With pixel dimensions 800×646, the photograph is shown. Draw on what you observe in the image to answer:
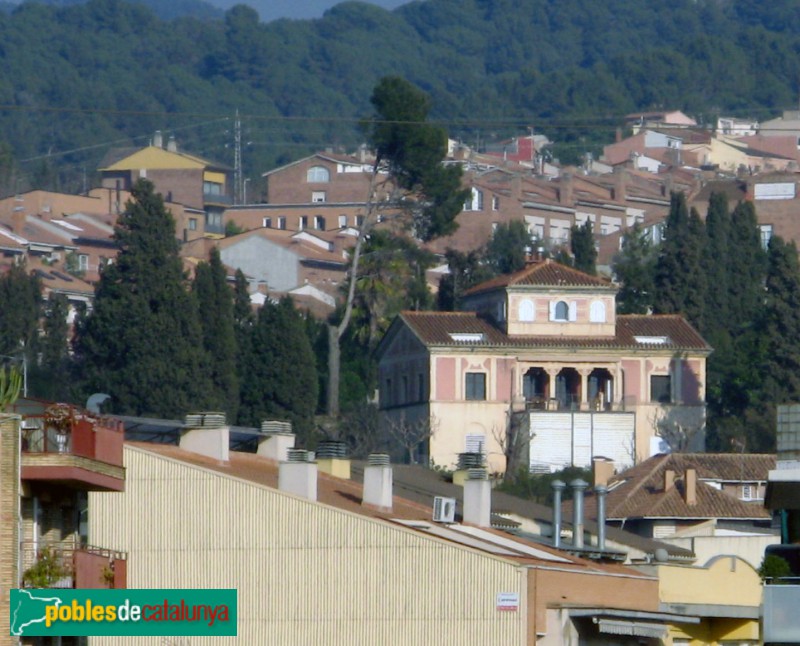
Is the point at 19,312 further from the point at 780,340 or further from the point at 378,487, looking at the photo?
the point at 378,487

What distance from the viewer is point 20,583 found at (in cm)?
3045

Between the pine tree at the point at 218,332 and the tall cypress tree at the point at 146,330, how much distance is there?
1148mm

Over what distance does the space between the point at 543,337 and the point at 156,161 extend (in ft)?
269

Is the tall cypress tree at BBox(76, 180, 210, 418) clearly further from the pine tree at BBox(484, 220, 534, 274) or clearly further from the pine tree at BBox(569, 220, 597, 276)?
the pine tree at BBox(484, 220, 534, 274)

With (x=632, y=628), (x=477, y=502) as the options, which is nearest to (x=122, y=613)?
(x=632, y=628)

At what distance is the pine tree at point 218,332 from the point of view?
10538 centimetres

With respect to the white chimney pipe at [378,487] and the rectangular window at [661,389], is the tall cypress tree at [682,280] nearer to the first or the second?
the rectangular window at [661,389]

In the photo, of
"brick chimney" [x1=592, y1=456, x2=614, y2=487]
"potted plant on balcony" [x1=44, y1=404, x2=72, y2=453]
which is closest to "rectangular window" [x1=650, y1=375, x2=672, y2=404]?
"brick chimney" [x1=592, y1=456, x2=614, y2=487]

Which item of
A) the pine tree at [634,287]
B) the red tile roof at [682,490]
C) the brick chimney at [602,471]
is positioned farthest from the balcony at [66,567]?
the pine tree at [634,287]

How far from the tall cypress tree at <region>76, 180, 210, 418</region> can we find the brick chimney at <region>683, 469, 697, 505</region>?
25.6m

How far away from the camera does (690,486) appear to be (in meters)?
80.1

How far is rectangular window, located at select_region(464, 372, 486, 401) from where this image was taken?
10931 centimetres

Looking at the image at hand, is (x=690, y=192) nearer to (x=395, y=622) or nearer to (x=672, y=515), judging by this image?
(x=672, y=515)

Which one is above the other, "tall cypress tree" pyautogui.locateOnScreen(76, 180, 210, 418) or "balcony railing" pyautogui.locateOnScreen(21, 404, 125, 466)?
"tall cypress tree" pyautogui.locateOnScreen(76, 180, 210, 418)
